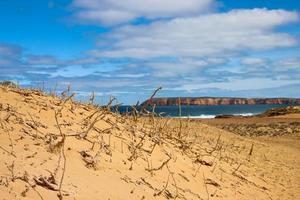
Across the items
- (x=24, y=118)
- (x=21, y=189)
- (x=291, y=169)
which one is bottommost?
(x=291, y=169)

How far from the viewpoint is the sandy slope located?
5.60 m

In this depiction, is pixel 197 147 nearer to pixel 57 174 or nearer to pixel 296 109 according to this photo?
pixel 57 174

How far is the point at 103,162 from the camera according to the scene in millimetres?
7094

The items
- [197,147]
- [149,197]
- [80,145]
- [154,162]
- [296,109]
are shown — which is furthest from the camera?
[296,109]

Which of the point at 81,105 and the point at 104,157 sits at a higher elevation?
the point at 81,105

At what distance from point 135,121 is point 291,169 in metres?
4.53

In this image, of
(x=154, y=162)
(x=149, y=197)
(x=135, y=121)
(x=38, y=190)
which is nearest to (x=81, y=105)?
(x=135, y=121)

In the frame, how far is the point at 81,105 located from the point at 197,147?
110 inches

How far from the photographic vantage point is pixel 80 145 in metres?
7.26

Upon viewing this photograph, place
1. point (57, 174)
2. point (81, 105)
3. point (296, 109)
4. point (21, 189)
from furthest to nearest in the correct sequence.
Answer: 1. point (296, 109)
2. point (81, 105)
3. point (57, 174)
4. point (21, 189)

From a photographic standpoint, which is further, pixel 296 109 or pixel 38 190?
pixel 296 109

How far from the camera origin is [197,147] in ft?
36.9

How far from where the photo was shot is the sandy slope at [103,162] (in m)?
5.60

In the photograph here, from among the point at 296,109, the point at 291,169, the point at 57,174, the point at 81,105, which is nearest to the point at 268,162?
the point at 291,169
